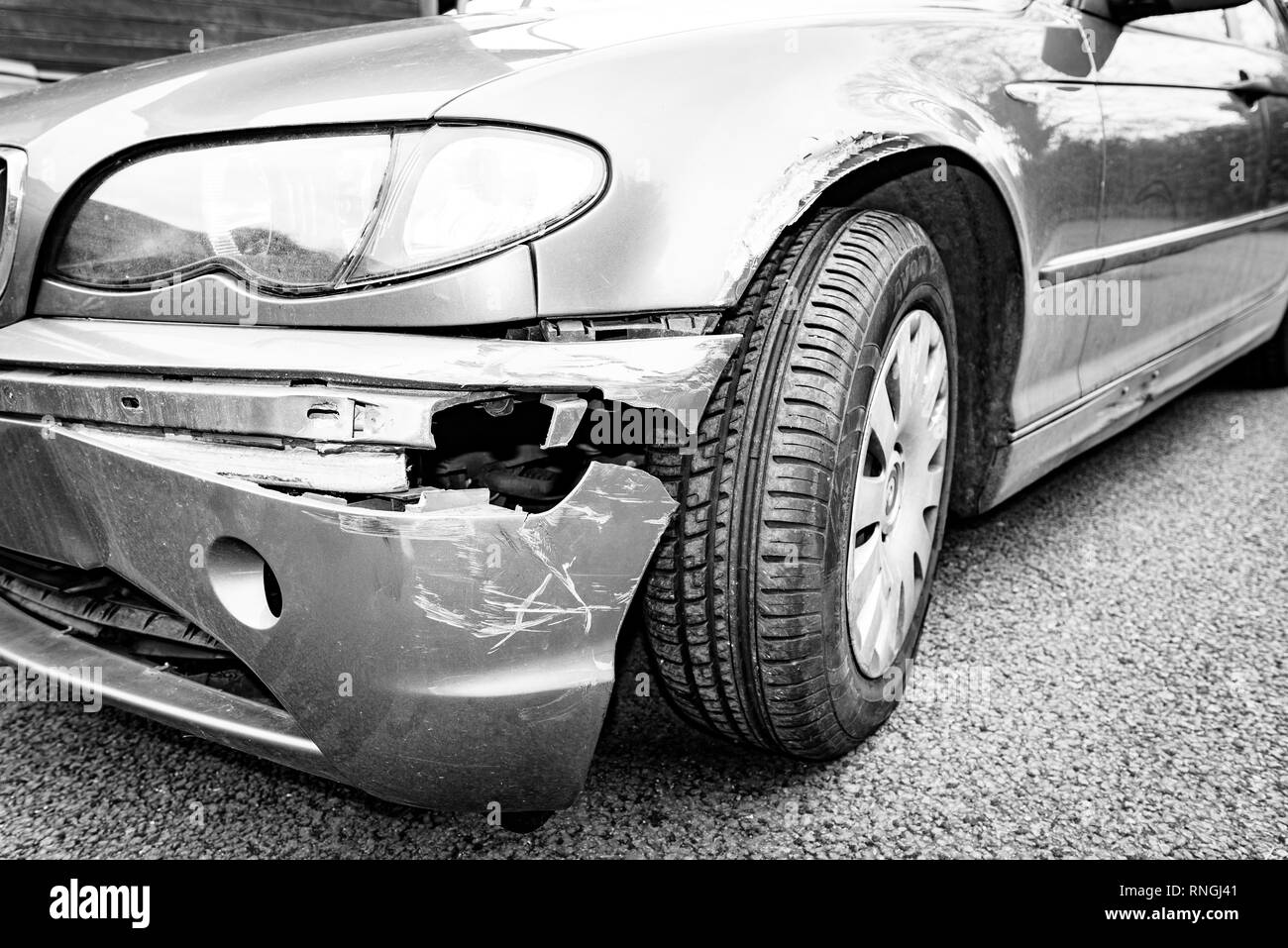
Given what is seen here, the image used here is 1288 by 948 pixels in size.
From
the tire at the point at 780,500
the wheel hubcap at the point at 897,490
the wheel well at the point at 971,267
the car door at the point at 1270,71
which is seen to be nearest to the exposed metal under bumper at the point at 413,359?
the tire at the point at 780,500

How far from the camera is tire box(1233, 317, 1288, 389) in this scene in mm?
A: 4492

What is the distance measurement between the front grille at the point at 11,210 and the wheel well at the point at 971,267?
1144mm

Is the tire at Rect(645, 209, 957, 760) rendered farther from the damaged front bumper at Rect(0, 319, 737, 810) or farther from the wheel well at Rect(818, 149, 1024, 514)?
the wheel well at Rect(818, 149, 1024, 514)

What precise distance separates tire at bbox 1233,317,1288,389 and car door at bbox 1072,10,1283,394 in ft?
5.10

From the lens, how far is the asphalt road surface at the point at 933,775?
60.5 inches

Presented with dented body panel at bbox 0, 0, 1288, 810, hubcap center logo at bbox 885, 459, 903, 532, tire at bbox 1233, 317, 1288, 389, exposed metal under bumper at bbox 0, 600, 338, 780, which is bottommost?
tire at bbox 1233, 317, 1288, 389

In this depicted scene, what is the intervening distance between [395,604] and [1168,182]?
7.06 ft

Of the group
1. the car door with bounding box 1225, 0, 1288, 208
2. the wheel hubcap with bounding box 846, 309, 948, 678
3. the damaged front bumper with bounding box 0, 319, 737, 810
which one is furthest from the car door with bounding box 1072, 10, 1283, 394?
the damaged front bumper with bounding box 0, 319, 737, 810

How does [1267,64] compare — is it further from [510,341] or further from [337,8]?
[337,8]

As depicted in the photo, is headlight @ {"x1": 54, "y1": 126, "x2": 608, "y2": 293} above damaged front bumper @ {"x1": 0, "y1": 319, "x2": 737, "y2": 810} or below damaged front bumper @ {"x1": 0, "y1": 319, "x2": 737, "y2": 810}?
above

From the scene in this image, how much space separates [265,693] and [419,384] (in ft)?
1.85

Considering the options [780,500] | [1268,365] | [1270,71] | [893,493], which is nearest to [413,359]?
[780,500]

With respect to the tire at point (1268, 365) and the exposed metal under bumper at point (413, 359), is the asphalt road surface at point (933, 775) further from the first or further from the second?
the tire at point (1268, 365)

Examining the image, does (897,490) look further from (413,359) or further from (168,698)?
(168,698)
